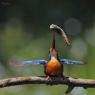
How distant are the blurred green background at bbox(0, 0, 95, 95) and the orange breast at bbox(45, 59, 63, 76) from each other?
207 inches

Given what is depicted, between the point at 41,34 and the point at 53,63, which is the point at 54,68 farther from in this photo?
the point at 41,34

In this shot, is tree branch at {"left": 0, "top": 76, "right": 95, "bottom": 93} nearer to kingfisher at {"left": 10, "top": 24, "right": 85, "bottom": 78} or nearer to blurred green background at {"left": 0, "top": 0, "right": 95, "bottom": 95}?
kingfisher at {"left": 10, "top": 24, "right": 85, "bottom": 78}

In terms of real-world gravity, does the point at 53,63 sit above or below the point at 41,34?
above

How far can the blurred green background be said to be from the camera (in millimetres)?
9773

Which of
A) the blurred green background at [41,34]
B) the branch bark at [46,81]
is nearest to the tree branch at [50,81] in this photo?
the branch bark at [46,81]

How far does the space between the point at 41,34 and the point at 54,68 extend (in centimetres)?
948

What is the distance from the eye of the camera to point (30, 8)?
48.4 ft

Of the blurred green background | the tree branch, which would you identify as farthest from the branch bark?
the blurred green background

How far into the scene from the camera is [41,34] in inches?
504

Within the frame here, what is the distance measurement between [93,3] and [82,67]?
4.56m

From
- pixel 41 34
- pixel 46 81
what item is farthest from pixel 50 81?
pixel 41 34

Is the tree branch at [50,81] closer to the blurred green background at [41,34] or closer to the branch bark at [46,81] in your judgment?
the branch bark at [46,81]

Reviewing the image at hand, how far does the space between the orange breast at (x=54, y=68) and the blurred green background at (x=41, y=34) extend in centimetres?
526

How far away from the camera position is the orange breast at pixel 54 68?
3.32 meters
